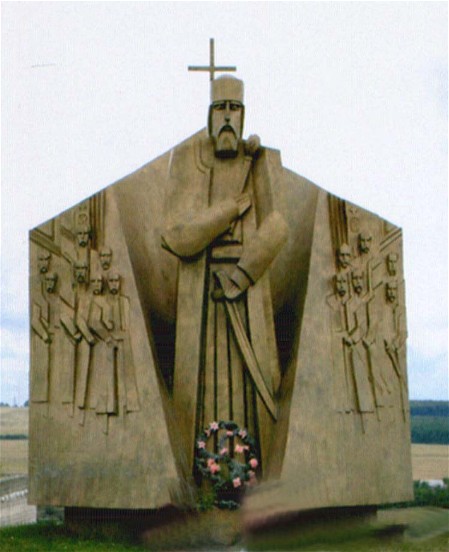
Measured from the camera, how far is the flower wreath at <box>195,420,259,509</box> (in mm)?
8195

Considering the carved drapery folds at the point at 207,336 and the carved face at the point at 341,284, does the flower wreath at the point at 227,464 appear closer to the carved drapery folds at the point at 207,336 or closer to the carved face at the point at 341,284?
the carved drapery folds at the point at 207,336

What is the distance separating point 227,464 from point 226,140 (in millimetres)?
3607

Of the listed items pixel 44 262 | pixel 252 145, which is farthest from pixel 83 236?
pixel 252 145

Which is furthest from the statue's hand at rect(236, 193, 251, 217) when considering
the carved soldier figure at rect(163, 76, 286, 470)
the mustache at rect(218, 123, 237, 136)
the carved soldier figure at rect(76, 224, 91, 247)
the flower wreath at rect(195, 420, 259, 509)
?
the flower wreath at rect(195, 420, 259, 509)

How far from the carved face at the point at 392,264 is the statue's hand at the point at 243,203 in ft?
5.90

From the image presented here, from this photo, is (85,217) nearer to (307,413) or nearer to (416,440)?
(307,413)

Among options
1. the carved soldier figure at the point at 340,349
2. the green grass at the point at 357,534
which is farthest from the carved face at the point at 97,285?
the green grass at the point at 357,534

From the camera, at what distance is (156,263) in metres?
9.12

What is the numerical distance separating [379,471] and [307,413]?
1.10 metres

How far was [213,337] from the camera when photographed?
28.8 feet

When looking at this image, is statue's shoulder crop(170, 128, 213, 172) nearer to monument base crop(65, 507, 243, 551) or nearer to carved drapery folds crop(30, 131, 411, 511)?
carved drapery folds crop(30, 131, 411, 511)

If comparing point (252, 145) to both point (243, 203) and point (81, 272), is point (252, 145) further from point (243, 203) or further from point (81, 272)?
point (81, 272)

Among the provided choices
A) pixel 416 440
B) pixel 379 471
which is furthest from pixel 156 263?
pixel 416 440

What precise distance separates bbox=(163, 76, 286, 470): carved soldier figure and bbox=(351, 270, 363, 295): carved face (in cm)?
97
